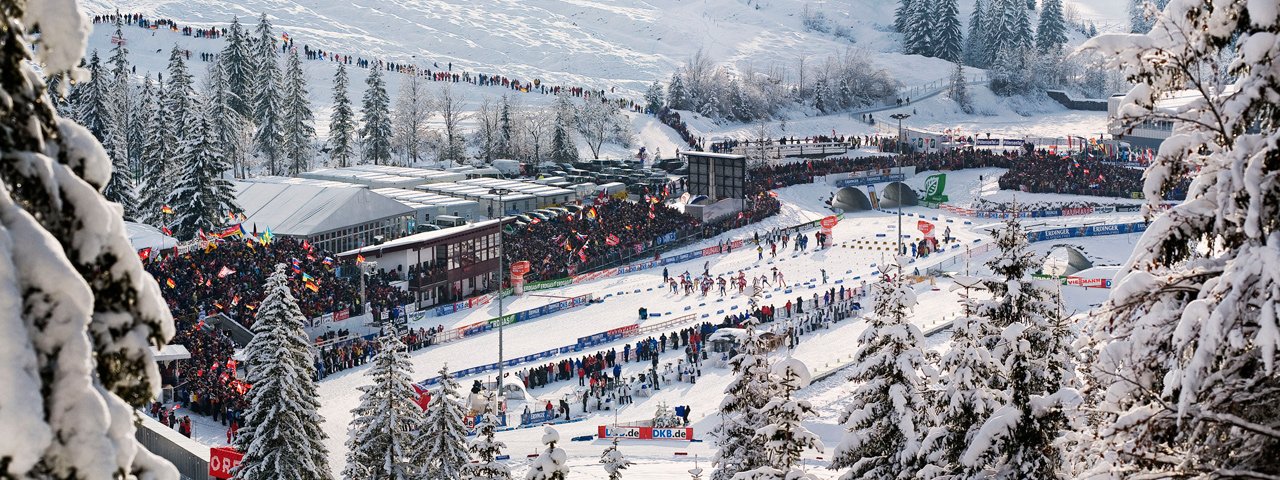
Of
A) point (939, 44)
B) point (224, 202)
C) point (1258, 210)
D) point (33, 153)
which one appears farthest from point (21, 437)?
point (939, 44)

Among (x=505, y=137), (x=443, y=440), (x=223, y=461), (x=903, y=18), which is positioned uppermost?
(x=903, y=18)

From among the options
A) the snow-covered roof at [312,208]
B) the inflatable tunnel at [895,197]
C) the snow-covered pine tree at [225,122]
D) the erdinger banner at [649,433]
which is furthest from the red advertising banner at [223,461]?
the inflatable tunnel at [895,197]

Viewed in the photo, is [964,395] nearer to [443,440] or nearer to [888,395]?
[888,395]

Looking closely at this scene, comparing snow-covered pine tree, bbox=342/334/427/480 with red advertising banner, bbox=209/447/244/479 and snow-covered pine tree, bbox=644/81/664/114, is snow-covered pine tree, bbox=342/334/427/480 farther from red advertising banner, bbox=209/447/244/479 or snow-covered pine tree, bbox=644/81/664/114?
snow-covered pine tree, bbox=644/81/664/114

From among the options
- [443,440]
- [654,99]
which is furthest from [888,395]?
[654,99]

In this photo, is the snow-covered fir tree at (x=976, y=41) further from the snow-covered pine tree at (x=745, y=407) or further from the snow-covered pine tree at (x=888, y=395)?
the snow-covered pine tree at (x=888, y=395)

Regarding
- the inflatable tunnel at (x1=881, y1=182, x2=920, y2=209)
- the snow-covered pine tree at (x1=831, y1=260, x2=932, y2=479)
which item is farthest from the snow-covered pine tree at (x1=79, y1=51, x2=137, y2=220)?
the snow-covered pine tree at (x1=831, y1=260, x2=932, y2=479)
